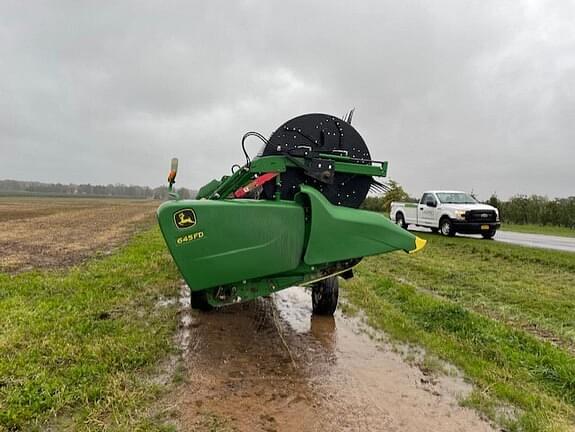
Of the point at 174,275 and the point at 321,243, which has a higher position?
the point at 321,243

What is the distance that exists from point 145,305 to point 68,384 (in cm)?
256

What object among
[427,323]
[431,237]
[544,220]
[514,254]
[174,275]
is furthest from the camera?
[544,220]

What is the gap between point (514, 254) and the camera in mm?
11422

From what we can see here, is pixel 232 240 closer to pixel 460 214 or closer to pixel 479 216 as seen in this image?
pixel 460 214

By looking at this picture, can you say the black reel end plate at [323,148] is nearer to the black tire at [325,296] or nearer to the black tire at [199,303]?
the black tire at [325,296]

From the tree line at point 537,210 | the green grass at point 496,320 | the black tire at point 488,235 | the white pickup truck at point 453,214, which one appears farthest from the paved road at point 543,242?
the tree line at point 537,210

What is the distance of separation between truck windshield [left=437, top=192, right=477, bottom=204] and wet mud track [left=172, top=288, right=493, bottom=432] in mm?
13249

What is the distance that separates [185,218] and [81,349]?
1.71 m

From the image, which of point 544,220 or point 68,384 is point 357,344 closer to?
point 68,384

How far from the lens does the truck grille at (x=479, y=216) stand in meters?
15.6

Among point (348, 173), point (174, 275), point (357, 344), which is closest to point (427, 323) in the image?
point (357, 344)

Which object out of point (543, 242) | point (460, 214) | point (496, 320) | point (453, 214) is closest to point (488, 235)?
point (460, 214)

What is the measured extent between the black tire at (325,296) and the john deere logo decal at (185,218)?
88.0 inches

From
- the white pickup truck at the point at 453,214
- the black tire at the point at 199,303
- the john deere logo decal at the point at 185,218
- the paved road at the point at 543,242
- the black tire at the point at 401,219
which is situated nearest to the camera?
the john deere logo decal at the point at 185,218
